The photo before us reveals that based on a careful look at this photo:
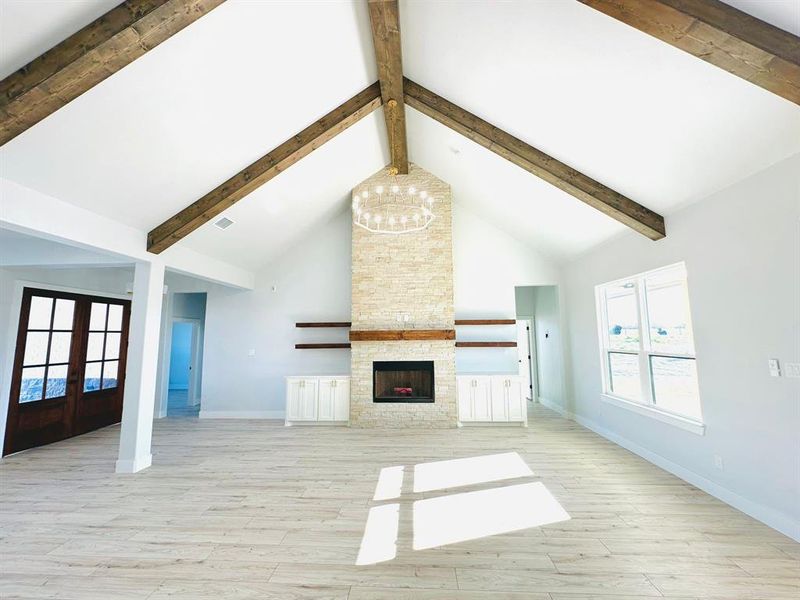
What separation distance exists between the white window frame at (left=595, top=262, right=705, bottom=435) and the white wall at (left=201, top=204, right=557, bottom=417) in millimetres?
1527

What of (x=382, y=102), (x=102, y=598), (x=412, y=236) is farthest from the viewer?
(x=412, y=236)

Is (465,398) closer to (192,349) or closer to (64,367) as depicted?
(64,367)

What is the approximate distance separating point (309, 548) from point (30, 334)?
17.6ft

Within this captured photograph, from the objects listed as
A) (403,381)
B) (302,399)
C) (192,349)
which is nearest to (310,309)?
(302,399)

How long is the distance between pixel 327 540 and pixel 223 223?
4.22 metres

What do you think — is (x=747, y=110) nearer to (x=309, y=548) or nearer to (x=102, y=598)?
(x=309, y=548)

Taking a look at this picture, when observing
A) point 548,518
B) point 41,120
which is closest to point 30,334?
point 41,120

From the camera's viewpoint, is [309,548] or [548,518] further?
[548,518]

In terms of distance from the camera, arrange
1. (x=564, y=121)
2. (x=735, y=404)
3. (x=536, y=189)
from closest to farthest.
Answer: (x=735, y=404)
(x=564, y=121)
(x=536, y=189)

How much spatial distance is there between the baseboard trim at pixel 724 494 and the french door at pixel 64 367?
8.19 meters

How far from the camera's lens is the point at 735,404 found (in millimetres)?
3008

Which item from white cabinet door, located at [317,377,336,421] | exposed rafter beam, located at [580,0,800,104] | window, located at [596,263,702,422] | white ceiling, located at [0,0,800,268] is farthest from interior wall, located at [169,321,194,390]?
exposed rafter beam, located at [580,0,800,104]

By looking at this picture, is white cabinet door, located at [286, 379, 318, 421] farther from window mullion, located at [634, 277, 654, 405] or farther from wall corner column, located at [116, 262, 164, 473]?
window mullion, located at [634, 277, 654, 405]

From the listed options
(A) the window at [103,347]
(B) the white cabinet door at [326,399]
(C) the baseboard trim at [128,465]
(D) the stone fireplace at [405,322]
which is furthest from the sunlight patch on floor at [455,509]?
(A) the window at [103,347]
